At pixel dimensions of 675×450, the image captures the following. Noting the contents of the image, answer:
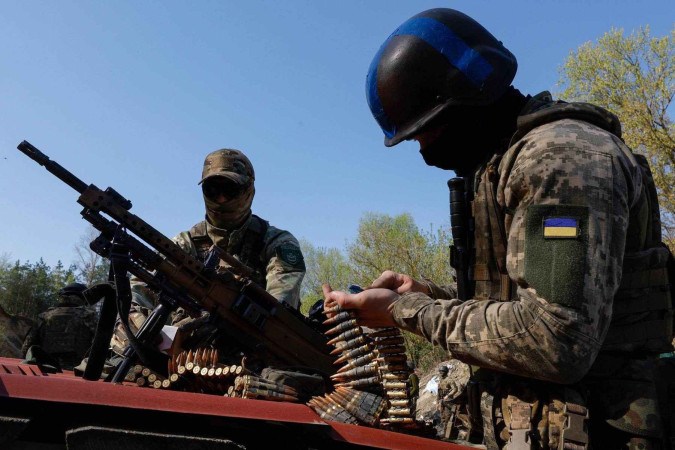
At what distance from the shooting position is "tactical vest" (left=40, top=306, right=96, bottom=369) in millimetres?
8594

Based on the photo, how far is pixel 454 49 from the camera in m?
2.80

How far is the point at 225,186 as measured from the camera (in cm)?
713

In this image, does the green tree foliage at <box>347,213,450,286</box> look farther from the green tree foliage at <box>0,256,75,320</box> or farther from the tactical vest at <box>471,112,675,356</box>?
the tactical vest at <box>471,112,675,356</box>

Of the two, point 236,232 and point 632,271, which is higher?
point 236,232

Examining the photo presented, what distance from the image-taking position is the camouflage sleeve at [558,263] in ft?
6.95

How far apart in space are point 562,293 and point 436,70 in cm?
113

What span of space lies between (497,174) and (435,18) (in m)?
0.79

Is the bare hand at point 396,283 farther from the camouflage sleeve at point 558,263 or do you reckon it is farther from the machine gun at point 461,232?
the camouflage sleeve at point 558,263

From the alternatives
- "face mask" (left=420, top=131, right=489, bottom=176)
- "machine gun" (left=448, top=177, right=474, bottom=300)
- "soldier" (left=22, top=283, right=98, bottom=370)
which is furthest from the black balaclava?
"soldier" (left=22, top=283, right=98, bottom=370)

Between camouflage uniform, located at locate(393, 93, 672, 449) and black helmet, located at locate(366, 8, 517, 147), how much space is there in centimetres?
27

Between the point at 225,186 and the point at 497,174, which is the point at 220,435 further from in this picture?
the point at 225,186

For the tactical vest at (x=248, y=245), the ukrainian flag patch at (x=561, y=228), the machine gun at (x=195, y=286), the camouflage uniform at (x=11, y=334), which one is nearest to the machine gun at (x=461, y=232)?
the ukrainian flag patch at (x=561, y=228)

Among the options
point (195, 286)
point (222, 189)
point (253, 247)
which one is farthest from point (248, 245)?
point (195, 286)

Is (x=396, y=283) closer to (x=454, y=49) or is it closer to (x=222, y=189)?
(x=454, y=49)
